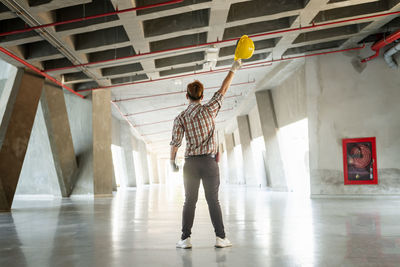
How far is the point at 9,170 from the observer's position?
10234mm

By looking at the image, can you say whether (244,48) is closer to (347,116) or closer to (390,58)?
(347,116)

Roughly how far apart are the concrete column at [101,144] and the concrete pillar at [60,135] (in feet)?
3.56

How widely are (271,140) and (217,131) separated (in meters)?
11.1

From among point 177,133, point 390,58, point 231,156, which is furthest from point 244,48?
point 231,156

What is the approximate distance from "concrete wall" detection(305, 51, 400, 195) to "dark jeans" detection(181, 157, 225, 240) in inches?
370

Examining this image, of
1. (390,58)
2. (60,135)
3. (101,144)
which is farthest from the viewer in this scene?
(101,144)

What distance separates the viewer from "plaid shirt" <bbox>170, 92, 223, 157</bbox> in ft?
13.0

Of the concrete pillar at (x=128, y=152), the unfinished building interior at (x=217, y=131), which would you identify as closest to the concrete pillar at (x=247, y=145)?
the unfinished building interior at (x=217, y=131)

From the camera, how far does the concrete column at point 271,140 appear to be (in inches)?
746

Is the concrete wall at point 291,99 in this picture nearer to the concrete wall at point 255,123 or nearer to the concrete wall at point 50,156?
the concrete wall at point 255,123

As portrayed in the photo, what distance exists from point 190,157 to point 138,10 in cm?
602

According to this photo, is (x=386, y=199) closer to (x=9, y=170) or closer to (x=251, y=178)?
(x=9, y=170)

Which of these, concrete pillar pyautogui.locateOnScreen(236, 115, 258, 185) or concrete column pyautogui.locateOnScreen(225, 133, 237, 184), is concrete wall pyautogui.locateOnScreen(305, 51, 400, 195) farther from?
concrete column pyautogui.locateOnScreen(225, 133, 237, 184)

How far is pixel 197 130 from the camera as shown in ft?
13.0
